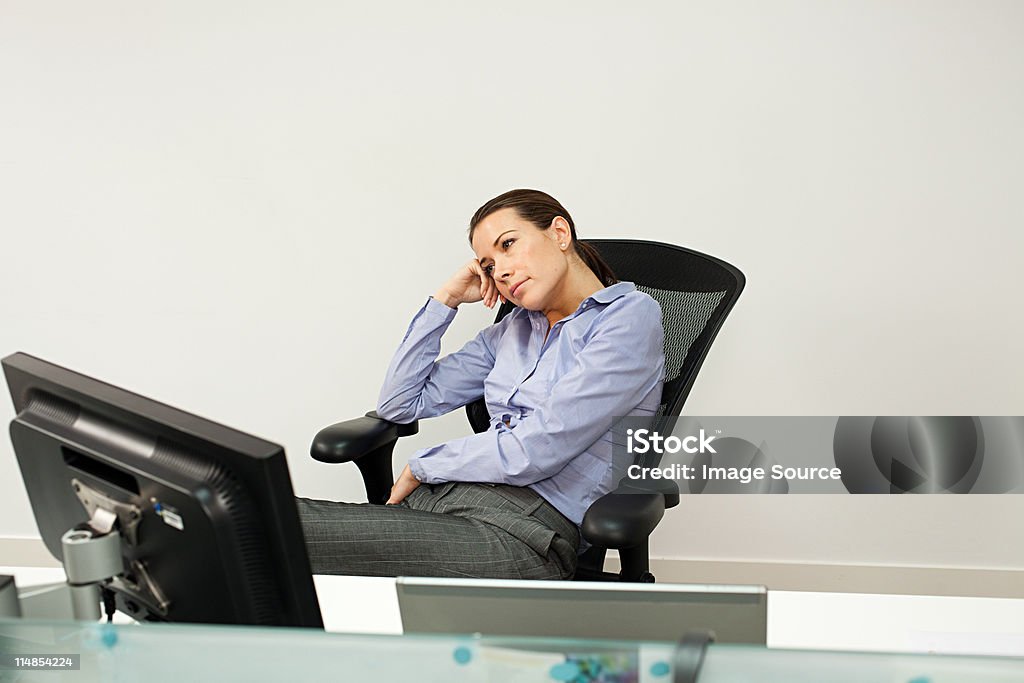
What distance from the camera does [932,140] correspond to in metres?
2.69

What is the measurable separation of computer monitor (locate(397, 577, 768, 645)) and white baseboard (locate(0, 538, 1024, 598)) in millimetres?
2000

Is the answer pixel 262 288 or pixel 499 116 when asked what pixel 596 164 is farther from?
pixel 262 288

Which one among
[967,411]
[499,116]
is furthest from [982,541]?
[499,116]

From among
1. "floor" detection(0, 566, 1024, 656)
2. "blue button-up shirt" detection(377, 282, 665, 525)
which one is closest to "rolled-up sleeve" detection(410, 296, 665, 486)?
"blue button-up shirt" detection(377, 282, 665, 525)

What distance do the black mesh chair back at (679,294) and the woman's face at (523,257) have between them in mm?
174

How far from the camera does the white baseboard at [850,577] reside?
286cm

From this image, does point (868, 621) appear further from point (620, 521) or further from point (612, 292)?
point (612, 292)

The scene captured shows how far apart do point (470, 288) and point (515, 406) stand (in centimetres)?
35

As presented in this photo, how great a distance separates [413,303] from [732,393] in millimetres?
957

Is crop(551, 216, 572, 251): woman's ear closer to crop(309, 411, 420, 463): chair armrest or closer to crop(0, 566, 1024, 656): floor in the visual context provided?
crop(309, 411, 420, 463): chair armrest

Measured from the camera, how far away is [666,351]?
2.10 m

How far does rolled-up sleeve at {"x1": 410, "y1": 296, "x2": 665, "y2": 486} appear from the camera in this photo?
192cm

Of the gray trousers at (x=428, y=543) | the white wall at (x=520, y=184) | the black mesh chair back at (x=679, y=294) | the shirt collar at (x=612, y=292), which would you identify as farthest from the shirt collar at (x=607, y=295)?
the white wall at (x=520, y=184)

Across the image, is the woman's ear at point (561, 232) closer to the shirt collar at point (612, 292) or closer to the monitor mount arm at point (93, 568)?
the shirt collar at point (612, 292)
